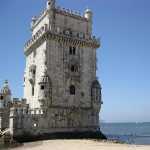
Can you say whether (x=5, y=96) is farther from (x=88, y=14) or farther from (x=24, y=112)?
(x=88, y=14)

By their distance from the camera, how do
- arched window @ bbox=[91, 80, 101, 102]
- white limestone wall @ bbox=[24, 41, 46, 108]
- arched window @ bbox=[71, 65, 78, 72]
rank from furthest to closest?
arched window @ bbox=[91, 80, 101, 102], arched window @ bbox=[71, 65, 78, 72], white limestone wall @ bbox=[24, 41, 46, 108]

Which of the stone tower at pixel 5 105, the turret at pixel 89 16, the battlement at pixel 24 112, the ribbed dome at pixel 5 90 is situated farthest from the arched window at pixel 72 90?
the ribbed dome at pixel 5 90

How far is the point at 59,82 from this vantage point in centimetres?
4884

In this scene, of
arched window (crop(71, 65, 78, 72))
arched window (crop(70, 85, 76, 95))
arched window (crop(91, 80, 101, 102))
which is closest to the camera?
arched window (crop(70, 85, 76, 95))

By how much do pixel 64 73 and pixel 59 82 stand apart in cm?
170

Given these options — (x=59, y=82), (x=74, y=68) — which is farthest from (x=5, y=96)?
(x=74, y=68)

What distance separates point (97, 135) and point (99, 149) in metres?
17.0

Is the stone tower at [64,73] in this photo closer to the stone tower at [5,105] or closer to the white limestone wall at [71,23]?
the white limestone wall at [71,23]

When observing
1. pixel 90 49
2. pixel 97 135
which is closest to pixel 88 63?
pixel 90 49

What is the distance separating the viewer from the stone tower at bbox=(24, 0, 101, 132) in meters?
47.6

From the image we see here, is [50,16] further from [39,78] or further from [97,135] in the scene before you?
[97,135]

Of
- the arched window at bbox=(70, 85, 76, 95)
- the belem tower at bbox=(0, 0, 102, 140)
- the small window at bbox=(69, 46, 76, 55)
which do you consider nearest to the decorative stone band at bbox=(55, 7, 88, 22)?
the belem tower at bbox=(0, 0, 102, 140)

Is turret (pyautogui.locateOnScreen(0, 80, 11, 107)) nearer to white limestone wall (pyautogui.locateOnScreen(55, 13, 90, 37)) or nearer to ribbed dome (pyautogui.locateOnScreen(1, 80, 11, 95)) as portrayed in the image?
ribbed dome (pyautogui.locateOnScreen(1, 80, 11, 95))

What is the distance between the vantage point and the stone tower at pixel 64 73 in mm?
47625
